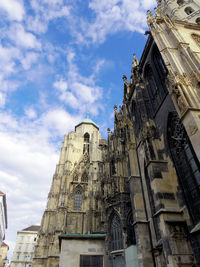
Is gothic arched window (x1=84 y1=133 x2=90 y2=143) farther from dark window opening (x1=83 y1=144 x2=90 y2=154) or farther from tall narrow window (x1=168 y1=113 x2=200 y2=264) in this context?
tall narrow window (x1=168 y1=113 x2=200 y2=264)

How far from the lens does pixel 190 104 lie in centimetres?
837

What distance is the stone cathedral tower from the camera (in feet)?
77.8

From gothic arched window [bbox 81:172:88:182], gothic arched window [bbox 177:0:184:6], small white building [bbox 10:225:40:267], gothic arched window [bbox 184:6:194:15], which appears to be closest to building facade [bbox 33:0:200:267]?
gothic arched window [bbox 177:0:184:6]

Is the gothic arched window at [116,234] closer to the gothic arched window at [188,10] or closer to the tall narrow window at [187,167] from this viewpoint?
the tall narrow window at [187,167]

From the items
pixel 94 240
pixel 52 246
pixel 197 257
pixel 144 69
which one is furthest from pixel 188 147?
pixel 52 246

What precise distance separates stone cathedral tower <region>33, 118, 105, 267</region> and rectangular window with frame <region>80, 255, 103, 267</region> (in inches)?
191

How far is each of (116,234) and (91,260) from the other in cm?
294

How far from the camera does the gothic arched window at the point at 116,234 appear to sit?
13.9m

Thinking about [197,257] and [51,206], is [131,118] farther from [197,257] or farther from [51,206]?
[51,206]

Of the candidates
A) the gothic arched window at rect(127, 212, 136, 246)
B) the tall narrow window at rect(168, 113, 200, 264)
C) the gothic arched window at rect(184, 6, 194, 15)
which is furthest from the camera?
the gothic arched window at rect(184, 6, 194, 15)

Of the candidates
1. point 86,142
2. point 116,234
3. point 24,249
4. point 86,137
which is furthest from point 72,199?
point 24,249

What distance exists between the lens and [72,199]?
93.9 feet

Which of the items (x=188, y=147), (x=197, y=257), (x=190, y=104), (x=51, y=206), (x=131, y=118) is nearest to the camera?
(x=197, y=257)

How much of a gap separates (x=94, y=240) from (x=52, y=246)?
10129 mm
